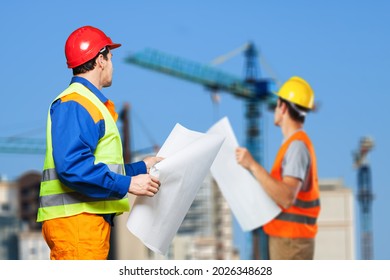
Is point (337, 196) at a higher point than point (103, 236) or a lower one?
higher

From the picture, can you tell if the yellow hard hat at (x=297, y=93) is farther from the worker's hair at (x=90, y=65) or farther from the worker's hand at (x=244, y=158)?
the worker's hair at (x=90, y=65)

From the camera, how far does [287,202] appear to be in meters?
6.46

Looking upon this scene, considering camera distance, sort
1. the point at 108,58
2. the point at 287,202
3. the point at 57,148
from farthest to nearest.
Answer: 1. the point at 287,202
2. the point at 108,58
3. the point at 57,148

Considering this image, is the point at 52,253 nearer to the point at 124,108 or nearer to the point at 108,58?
the point at 108,58

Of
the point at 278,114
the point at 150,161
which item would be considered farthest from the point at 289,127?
the point at 150,161

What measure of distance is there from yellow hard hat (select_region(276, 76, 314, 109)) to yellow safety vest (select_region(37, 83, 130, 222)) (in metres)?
2.93

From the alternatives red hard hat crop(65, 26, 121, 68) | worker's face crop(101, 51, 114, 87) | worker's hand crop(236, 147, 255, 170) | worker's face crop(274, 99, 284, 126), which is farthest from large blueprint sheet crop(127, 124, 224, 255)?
worker's face crop(274, 99, 284, 126)

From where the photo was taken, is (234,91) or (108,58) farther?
(234,91)

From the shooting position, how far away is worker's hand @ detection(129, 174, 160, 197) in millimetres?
3924

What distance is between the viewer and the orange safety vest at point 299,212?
6.61 m

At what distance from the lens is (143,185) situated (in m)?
3.94

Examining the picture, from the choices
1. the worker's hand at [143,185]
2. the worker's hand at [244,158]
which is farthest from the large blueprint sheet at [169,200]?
the worker's hand at [244,158]
